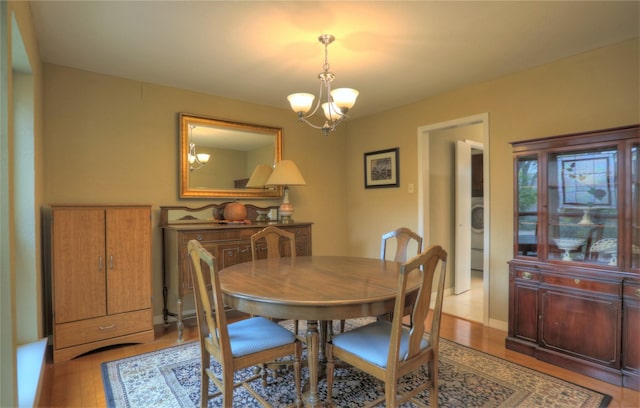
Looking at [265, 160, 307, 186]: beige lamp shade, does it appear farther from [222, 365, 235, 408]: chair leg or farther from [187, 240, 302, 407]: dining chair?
[222, 365, 235, 408]: chair leg

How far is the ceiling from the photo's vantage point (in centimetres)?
203

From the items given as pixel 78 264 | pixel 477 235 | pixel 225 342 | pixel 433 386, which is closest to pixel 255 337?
pixel 225 342

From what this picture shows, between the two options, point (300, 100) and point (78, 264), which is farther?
point (78, 264)

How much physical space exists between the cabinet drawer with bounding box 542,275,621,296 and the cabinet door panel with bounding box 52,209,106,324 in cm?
339

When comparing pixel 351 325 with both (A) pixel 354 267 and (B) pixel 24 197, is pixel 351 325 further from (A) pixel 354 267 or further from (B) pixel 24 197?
(B) pixel 24 197

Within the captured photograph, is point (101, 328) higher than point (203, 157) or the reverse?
the reverse

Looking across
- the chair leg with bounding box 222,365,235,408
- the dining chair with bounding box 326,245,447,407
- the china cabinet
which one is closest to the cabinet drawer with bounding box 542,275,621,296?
the china cabinet

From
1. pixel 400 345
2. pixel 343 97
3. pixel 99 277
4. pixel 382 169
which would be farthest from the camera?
pixel 382 169

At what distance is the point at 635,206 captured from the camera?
223 centimetres

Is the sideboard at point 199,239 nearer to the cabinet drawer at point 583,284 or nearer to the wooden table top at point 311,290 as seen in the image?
the wooden table top at point 311,290

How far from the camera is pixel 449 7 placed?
79.4 inches

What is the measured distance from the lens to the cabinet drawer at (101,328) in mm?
2514

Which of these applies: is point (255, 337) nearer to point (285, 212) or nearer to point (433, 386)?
point (433, 386)

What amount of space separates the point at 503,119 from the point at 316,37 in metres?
1.94
